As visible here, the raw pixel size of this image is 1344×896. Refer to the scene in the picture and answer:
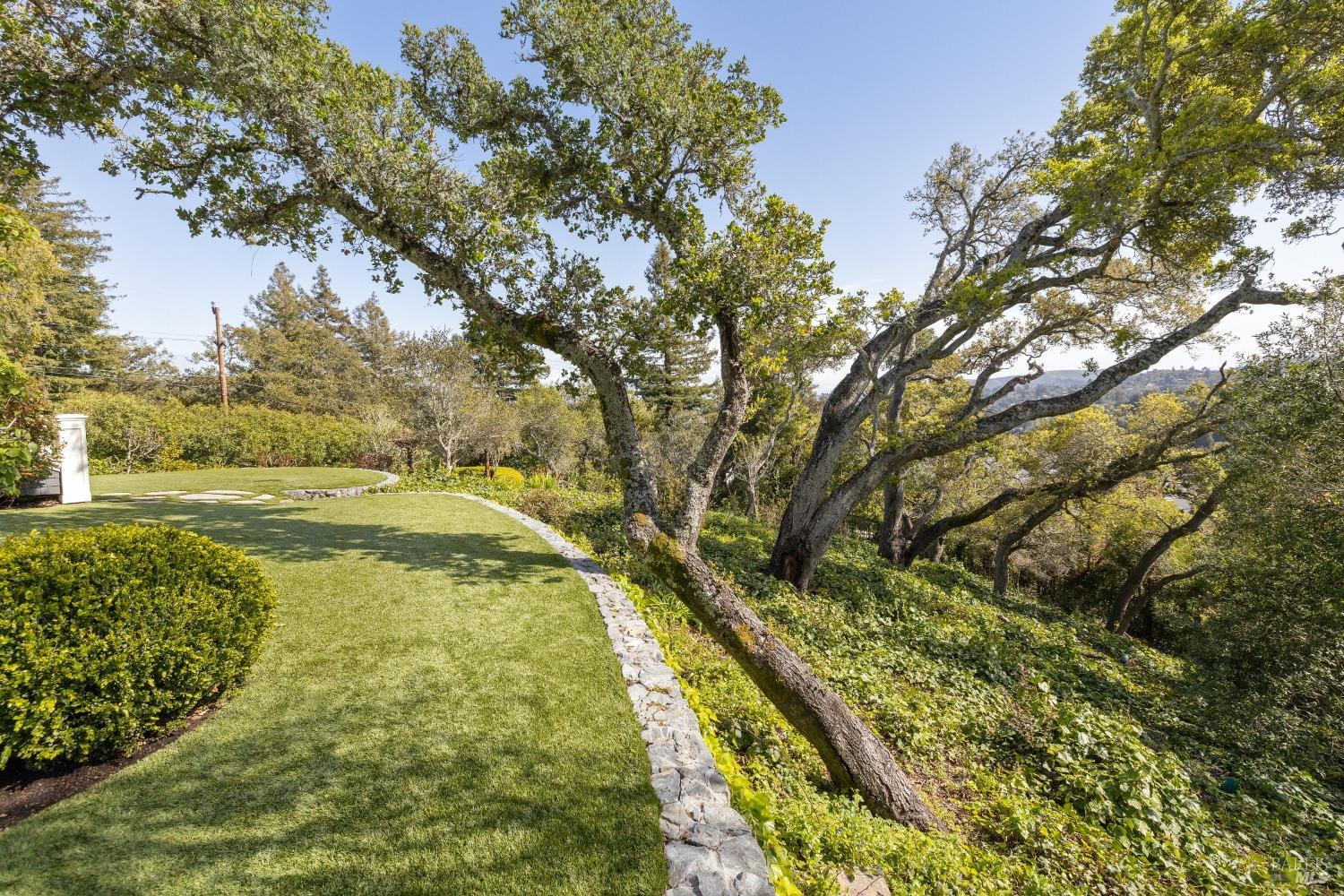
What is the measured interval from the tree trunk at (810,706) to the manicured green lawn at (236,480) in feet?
40.4

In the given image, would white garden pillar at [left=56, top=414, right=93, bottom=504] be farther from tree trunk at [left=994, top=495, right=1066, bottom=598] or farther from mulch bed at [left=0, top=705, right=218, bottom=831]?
tree trunk at [left=994, top=495, right=1066, bottom=598]

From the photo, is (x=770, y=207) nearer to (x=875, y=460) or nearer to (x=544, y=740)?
(x=875, y=460)

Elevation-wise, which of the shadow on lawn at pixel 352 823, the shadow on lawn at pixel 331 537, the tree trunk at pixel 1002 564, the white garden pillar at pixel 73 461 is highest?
the white garden pillar at pixel 73 461

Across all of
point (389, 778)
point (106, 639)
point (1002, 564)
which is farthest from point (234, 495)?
point (1002, 564)

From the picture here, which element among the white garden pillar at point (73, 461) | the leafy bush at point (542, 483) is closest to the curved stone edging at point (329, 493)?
the white garden pillar at point (73, 461)

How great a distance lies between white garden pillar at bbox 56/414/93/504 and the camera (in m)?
Result: 8.26

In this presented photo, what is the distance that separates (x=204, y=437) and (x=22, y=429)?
15862 mm

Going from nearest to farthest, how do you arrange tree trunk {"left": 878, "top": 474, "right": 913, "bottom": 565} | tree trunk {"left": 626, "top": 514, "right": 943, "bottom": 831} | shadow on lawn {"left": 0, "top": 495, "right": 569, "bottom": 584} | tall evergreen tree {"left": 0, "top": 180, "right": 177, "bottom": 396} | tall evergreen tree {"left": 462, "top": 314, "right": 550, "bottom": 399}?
tree trunk {"left": 626, "top": 514, "right": 943, "bottom": 831}
shadow on lawn {"left": 0, "top": 495, "right": 569, "bottom": 584}
tall evergreen tree {"left": 462, "top": 314, "right": 550, "bottom": 399}
tree trunk {"left": 878, "top": 474, "right": 913, "bottom": 565}
tall evergreen tree {"left": 0, "top": 180, "right": 177, "bottom": 396}

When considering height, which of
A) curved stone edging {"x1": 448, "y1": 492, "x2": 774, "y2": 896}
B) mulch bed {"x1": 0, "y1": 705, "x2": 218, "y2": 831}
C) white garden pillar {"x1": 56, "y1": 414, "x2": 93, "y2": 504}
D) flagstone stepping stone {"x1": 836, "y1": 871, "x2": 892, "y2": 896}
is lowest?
flagstone stepping stone {"x1": 836, "y1": 871, "x2": 892, "y2": 896}

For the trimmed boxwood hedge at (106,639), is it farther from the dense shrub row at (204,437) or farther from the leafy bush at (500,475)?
the dense shrub row at (204,437)

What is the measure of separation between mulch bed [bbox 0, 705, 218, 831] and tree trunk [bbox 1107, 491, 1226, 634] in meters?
17.1

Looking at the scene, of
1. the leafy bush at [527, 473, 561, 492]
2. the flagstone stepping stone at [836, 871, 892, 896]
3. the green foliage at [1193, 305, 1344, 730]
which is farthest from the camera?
the leafy bush at [527, 473, 561, 492]

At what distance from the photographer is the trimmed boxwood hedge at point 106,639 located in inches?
100

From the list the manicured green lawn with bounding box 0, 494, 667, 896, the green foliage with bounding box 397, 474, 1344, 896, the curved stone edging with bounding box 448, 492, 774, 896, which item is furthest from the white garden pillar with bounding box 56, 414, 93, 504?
the curved stone edging with bounding box 448, 492, 774, 896
